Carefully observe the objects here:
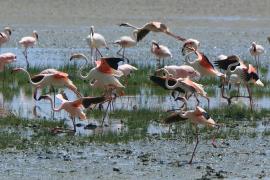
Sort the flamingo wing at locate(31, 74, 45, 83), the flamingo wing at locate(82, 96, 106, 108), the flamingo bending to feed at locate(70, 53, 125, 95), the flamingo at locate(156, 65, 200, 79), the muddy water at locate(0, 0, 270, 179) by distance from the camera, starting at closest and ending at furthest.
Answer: the muddy water at locate(0, 0, 270, 179), the flamingo wing at locate(82, 96, 106, 108), the flamingo bending to feed at locate(70, 53, 125, 95), the flamingo wing at locate(31, 74, 45, 83), the flamingo at locate(156, 65, 200, 79)

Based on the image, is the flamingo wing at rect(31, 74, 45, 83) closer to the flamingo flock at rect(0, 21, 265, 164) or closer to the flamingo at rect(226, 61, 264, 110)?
the flamingo flock at rect(0, 21, 265, 164)

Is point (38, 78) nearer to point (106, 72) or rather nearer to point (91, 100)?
point (106, 72)

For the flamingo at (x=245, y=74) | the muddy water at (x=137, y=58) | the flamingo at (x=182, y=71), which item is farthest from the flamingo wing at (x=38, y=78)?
the flamingo at (x=245, y=74)

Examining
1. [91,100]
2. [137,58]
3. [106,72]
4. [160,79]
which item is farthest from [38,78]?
[137,58]

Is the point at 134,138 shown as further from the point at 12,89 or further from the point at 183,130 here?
the point at 12,89

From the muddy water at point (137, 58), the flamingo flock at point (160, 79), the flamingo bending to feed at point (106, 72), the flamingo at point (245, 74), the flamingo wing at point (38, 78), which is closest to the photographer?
the muddy water at point (137, 58)

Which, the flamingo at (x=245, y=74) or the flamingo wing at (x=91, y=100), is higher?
the flamingo at (x=245, y=74)

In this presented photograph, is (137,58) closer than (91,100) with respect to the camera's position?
No

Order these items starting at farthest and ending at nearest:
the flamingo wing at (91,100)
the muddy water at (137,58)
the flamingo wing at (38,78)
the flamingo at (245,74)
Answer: the flamingo at (245,74)
the flamingo wing at (38,78)
the flamingo wing at (91,100)
the muddy water at (137,58)

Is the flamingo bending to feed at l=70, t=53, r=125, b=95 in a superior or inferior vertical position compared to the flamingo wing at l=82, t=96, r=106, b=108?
superior

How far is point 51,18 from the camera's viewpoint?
94.2 ft

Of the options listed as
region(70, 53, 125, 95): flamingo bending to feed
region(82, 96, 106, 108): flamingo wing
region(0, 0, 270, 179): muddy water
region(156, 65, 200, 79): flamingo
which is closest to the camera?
region(0, 0, 270, 179): muddy water

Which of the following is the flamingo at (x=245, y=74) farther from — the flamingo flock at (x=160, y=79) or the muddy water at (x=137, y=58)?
the muddy water at (x=137, y=58)

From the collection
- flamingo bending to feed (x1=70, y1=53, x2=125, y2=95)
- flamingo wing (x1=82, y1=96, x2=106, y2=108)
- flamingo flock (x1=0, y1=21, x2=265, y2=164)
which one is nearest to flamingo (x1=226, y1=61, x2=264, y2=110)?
flamingo flock (x1=0, y1=21, x2=265, y2=164)
